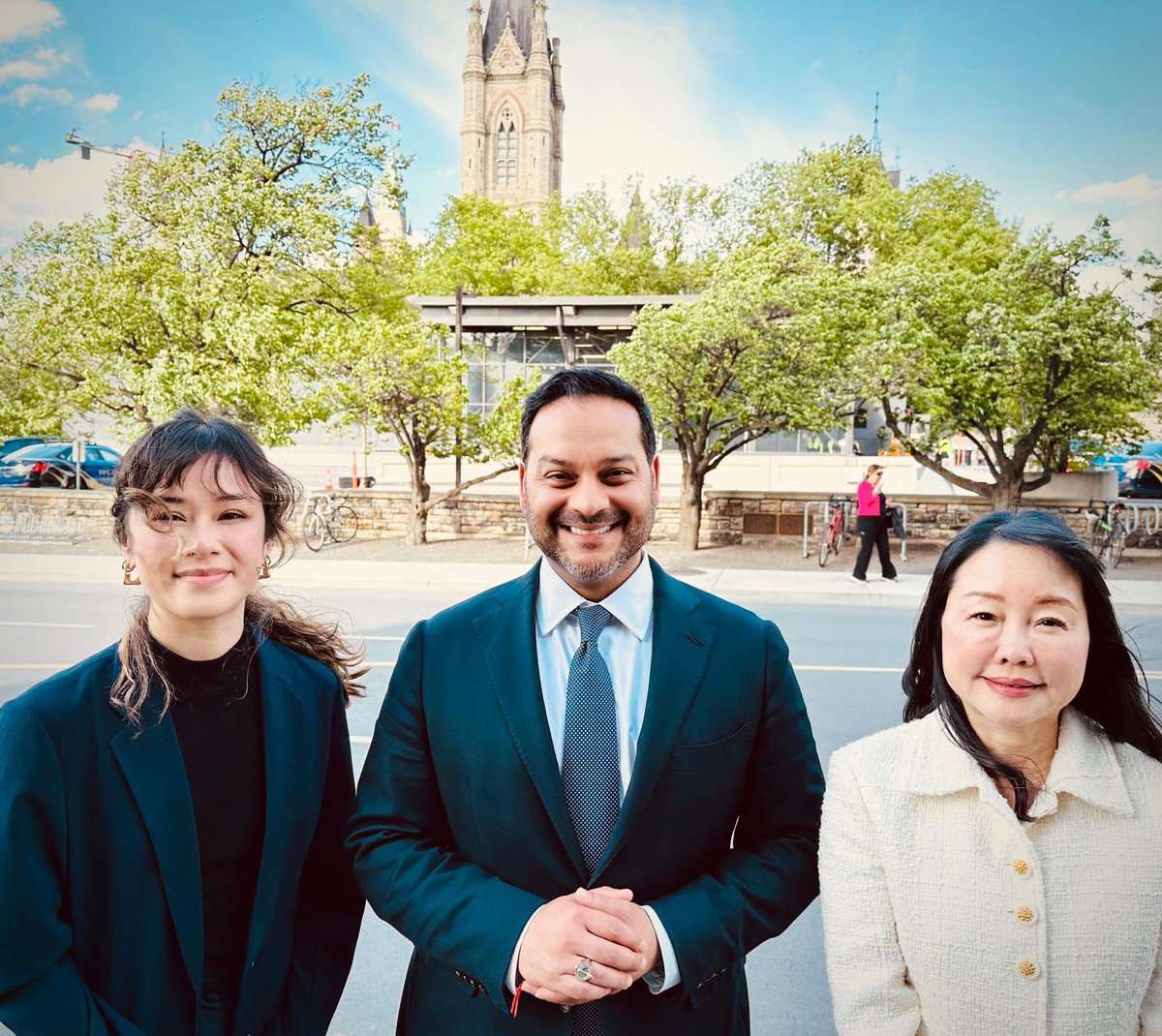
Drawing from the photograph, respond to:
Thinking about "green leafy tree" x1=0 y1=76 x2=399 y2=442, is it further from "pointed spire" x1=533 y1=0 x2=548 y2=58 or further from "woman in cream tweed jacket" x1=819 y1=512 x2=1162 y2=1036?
"pointed spire" x1=533 y1=0 x2=548 y2=58

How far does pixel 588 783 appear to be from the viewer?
163cm

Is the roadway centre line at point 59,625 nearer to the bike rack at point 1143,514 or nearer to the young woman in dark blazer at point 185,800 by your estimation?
the young woman in dark blazer at point 185,800

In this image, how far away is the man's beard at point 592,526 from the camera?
1737 millimetres

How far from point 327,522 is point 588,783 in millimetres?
16707

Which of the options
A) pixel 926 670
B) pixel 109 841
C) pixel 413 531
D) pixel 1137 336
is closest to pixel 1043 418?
pixel 1137 336

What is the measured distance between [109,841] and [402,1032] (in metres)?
0.71

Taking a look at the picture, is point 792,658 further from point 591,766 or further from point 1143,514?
point 1143,514

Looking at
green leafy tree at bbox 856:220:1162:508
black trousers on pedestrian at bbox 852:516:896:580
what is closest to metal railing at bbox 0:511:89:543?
black trousers on pedestrian at bbox 852:516:896:580

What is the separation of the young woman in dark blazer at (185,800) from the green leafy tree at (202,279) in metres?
14.7

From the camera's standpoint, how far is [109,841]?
158 centimetres

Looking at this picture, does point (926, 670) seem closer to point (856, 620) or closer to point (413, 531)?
point (856, 620)

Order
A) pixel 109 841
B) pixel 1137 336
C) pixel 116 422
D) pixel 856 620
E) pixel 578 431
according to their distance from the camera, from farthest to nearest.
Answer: pixel 116 422, pixel 1137 336, pixel 856 620, pixel 578 431, pixel 109 841

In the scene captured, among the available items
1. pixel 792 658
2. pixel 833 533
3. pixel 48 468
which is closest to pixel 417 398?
pixel 833 533

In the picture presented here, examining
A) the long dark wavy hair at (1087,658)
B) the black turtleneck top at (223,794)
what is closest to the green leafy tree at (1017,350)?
the long dark wavy hair at (1087,658)
